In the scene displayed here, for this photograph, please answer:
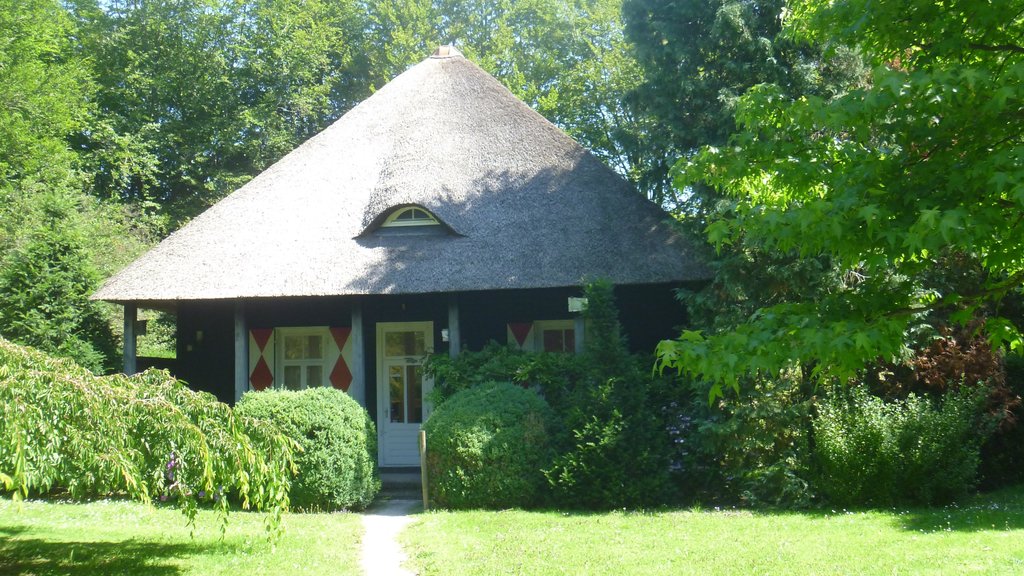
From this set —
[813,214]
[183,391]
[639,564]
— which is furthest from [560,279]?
[813,214]

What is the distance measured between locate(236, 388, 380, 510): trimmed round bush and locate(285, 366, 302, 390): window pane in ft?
11.4

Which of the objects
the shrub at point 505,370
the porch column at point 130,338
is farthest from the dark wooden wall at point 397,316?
the shrub at point 505,370

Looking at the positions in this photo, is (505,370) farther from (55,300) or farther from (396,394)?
(55,300)

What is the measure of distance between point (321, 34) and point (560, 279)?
786 inches

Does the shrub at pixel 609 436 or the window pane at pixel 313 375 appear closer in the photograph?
the shrub at pixel 609 436

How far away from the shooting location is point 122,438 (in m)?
5.92

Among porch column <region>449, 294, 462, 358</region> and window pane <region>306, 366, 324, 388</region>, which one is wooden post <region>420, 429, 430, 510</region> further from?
window pane <region>306, 366, 324, 388</region>

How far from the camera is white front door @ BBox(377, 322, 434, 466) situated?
1461cm

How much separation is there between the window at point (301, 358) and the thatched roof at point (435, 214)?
1.91 m

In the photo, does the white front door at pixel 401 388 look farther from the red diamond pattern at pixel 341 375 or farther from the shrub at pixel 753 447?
the shrub at pixel 753 447

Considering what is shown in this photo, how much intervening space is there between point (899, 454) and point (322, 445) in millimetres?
6767

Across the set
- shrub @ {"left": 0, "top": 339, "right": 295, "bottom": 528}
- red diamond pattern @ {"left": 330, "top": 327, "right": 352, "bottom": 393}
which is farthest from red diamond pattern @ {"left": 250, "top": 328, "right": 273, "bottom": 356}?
shrub @ {"left": 0, "top": 339, "right": 295, "bottom": 528}

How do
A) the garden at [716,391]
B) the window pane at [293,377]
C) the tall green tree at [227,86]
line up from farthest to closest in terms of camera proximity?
1. the tall green tree at [227,86]
2. the window pane at [293,377]
3. the garden at [716,391]

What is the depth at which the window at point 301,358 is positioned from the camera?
1514 centimetres
